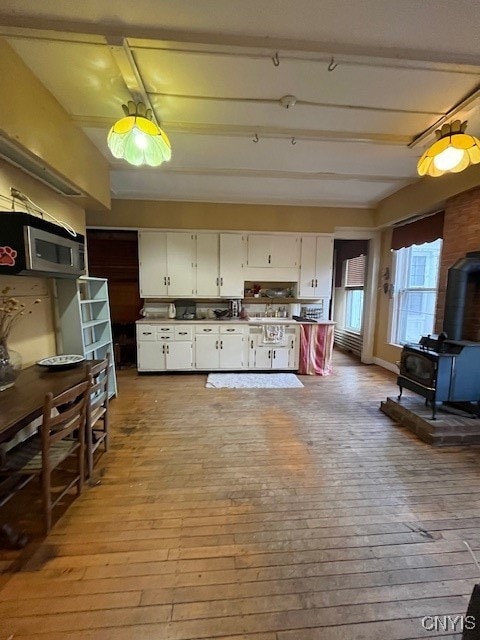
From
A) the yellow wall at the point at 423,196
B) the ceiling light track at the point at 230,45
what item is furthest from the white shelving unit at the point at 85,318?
the yellow wall at the point at 423,196

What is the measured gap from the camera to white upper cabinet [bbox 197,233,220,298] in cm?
475

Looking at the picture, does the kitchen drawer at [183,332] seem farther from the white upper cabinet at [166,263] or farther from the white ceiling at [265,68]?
the white ceiling at [265,68]

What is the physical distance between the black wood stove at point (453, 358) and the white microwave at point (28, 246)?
3.60 m

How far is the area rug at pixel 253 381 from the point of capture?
416 cm

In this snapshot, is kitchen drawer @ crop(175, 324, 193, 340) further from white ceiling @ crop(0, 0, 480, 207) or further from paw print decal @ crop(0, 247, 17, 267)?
paw print decal @ crop(0, 247, 17, 267)

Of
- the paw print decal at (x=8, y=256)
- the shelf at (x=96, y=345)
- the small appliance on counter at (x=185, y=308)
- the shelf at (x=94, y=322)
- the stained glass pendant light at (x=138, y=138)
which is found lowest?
the shelf at (x=96, y=345)

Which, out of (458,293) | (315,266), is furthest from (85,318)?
(458,293)

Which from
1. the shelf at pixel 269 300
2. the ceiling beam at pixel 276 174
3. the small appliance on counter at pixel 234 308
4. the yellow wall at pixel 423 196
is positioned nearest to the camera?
the yellow wall at pixel 423 196

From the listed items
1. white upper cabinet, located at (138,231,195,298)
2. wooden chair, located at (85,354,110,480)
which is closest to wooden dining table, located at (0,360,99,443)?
wooden chair, located at (85,354,110,480)

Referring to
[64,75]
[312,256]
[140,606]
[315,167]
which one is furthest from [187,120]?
[140,606]

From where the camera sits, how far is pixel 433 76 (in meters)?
2.00

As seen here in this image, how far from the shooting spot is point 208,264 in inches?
189

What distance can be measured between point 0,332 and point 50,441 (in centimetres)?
97

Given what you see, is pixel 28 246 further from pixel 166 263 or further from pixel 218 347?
pixel 218 347
